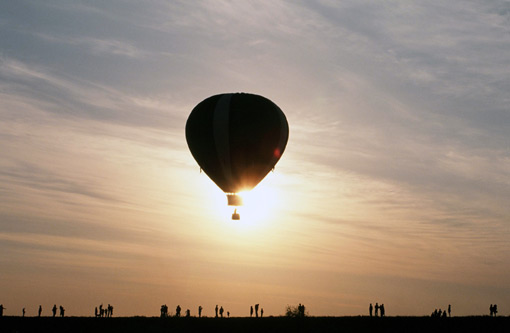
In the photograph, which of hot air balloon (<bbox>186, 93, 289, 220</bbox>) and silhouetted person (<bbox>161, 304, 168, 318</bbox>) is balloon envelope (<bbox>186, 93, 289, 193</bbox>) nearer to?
hot air balloon (<bbox>186, 93, 289, 220</bbox>)

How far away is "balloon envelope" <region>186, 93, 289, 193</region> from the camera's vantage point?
7200 centimetres

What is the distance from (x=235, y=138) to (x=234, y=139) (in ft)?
0.36

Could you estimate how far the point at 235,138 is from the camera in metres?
71.9

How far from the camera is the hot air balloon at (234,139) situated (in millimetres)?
71956
